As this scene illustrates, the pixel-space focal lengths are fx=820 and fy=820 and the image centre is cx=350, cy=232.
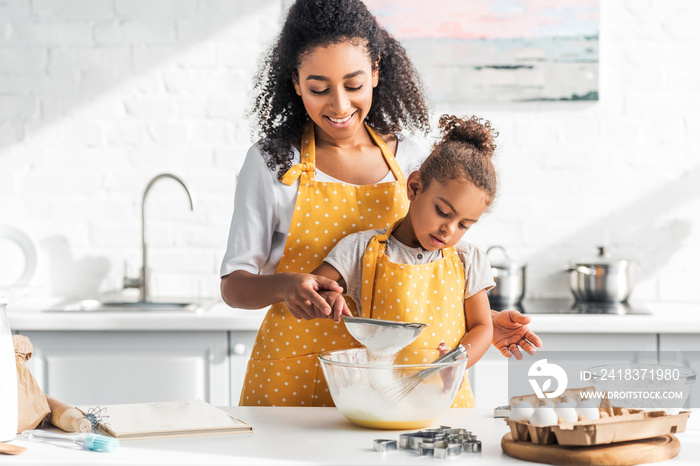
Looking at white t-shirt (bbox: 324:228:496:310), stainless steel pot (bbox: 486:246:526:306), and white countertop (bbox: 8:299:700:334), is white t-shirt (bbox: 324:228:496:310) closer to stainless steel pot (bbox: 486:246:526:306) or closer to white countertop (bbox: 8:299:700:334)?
white countertop (bbox: 8:299:700:334)

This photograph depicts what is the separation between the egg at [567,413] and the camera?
112 centimetres

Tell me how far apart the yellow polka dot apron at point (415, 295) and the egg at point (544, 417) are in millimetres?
449

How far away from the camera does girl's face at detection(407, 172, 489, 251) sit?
4.91ft

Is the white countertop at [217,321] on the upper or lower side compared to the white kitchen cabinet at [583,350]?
upper

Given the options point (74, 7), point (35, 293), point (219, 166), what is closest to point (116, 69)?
point (74, 7)

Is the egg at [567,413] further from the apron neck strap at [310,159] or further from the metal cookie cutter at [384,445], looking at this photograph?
the apron neck strap at [310,159]

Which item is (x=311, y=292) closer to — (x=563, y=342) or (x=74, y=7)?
(x=563, y=342)

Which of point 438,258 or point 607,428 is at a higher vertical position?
point 438,258

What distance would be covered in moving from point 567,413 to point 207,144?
7.60 feet

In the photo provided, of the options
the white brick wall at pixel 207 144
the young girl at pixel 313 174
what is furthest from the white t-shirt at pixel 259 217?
the white brick wall at pixel 207 144

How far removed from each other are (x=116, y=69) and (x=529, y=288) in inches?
71.6

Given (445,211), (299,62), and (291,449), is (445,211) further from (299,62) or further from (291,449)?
(291,449)

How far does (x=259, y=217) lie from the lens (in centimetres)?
166

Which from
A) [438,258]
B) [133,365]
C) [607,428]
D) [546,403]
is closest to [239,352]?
[133,365]
